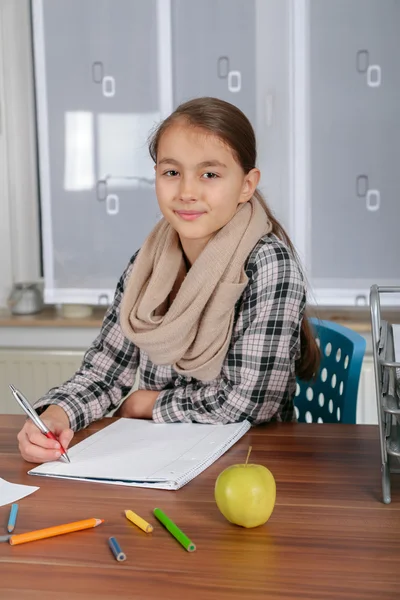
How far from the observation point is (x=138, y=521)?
3.06 ft

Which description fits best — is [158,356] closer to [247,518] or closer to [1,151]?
[247,518]

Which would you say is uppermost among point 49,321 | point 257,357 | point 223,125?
point 223,125

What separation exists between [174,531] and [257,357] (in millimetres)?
516

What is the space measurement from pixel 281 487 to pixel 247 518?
0.49 ft

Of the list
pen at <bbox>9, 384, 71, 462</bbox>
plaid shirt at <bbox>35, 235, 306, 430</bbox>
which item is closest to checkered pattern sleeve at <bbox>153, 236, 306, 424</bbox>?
plaid shirt at <bbox>35, 235, 306, 430</bbox>

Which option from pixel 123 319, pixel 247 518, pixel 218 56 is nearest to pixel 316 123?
pixel 218 56

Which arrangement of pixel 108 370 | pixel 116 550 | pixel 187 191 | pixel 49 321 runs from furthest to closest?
pixel 49 321 < pixel 108 370 < pixel 187 191 < pixel 116 550

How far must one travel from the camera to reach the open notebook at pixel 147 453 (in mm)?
1081

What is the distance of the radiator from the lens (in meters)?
2.93

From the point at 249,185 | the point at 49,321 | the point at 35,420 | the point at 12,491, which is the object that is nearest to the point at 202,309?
the point at 249,185

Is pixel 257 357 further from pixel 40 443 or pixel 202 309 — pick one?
pixel 40 443

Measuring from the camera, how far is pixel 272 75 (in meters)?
2.77

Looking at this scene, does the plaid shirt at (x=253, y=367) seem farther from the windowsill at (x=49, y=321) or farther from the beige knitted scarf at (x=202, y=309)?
the windowsill at (x=49, y=321)

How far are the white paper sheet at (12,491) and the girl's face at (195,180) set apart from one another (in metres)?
0.54
